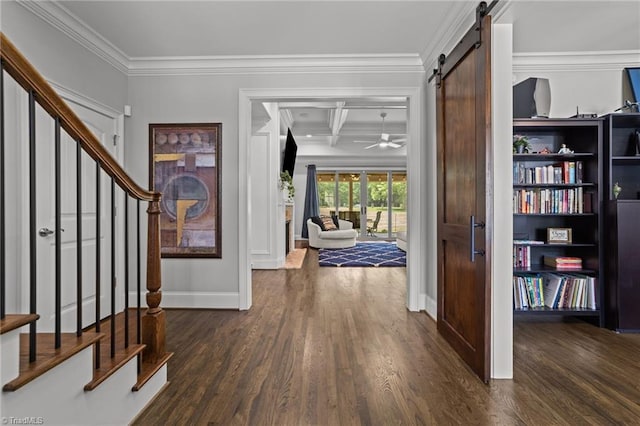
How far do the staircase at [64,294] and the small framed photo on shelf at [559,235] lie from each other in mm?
3413

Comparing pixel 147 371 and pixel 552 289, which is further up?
pixel 552 289

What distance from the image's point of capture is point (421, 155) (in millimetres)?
3633

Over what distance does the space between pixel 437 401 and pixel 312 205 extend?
28.5 ft

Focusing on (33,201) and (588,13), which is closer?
(33,201)

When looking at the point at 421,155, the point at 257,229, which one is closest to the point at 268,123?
the point at 257,229

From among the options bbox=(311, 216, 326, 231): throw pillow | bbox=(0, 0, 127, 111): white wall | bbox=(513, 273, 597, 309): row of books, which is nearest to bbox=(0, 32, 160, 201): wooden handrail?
bbox=(0, 0, 127, 111): white wall

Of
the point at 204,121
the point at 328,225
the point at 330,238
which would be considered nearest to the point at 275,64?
the point at 204,121

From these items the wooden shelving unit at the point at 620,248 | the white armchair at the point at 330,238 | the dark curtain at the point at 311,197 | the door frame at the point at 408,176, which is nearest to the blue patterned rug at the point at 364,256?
the white armchair at the point at 330,238

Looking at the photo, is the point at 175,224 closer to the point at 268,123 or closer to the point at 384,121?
the point at 268,123

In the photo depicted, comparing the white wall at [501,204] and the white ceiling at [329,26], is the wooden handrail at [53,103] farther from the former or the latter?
the white wall at [501,204]

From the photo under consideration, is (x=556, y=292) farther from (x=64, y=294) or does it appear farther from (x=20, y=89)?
(x=20, y=89)

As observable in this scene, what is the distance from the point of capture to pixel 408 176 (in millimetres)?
3680

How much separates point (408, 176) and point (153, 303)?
2.66m

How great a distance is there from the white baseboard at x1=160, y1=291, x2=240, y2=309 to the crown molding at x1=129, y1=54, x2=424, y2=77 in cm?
234
